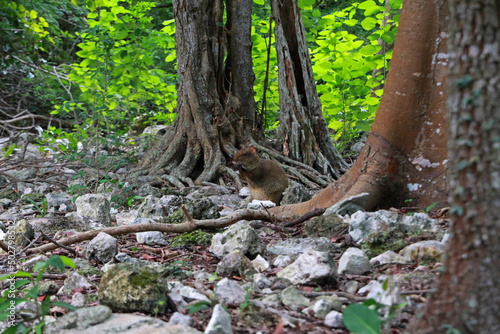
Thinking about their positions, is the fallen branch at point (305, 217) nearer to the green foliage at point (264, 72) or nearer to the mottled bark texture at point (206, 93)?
the mottled bark texture at point (206, 93)

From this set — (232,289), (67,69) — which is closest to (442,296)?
(232,289)

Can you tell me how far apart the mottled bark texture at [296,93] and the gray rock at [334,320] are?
5.00 metres

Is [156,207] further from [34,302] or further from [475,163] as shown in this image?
[475,163]

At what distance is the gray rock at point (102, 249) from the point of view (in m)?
3.28

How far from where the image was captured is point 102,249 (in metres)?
3.29

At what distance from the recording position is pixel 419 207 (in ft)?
12.7

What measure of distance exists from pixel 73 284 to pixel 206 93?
14.6 feet

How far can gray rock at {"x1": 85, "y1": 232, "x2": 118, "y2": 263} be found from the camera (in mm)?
3281

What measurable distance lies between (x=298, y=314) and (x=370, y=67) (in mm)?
5871

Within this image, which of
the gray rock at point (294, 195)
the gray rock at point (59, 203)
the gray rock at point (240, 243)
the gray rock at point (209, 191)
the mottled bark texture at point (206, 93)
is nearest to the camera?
the gray rock at point (240, 243)

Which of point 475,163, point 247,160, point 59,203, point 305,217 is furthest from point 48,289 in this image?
point 247,160

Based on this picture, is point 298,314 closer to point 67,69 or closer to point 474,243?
point 474,243

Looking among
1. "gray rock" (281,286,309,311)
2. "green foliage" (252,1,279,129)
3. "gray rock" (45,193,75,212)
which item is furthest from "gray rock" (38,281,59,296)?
"green foliage" (252,1,279,129)

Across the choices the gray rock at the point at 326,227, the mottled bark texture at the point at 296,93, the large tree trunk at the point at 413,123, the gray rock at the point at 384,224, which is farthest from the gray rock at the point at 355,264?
the mottled bark texture at the point at 296,93
